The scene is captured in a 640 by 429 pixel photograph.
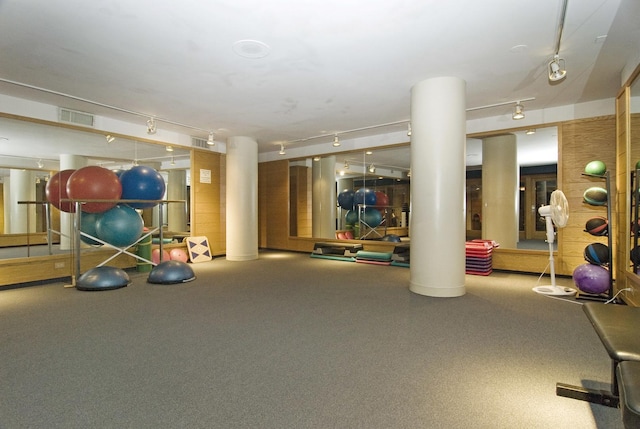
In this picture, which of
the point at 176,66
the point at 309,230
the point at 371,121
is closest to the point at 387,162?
the point at 371,121

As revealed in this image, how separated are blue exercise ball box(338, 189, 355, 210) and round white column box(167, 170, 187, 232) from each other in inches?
151

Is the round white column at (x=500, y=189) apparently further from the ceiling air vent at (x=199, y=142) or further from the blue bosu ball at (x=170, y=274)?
the ceiling air vent at (x=199, y=142)

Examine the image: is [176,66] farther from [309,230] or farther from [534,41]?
[309,230]

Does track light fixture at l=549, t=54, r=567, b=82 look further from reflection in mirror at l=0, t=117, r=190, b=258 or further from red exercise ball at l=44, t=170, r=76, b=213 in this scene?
red exercise ball at l=44, t=170, r=76, b=213

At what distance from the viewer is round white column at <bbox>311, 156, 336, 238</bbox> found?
8805mm

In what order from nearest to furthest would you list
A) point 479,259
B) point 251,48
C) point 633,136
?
1. point 251,48
2. point 633,136
3. point 479,259

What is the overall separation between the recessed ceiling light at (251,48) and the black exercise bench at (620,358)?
3.54 m

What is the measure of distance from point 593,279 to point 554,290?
53cm

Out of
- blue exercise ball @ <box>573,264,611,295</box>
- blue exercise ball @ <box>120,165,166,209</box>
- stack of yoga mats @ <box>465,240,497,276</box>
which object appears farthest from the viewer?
stack of yoga mats @ <box>465,240,497,276</box>

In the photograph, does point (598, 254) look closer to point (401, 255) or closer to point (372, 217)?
point (401, 255)

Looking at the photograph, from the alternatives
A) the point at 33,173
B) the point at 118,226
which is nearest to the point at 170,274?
the point at 118,226

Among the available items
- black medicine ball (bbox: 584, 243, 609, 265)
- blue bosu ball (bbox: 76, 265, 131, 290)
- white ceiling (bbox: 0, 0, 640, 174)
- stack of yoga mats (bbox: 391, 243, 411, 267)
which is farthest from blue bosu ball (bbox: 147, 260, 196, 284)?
black medicine ball (bbox: 584, 243, 609, 265)

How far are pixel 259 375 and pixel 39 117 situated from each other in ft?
18.0

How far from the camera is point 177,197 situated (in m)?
8.70
